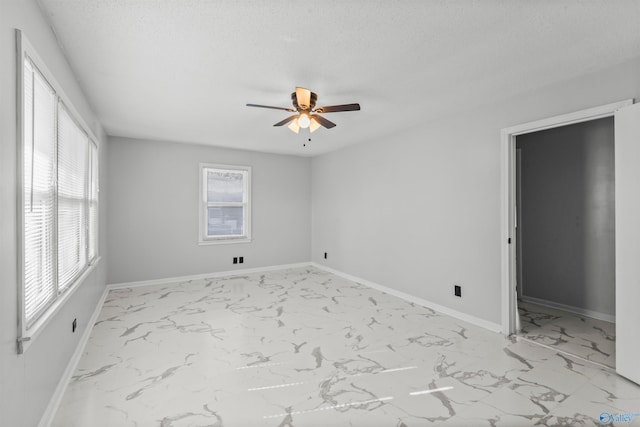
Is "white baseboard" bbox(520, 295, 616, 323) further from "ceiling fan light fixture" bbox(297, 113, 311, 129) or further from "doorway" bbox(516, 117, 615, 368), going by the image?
"ceiling fan light fixture" bbox(297, 113, 311, 129)

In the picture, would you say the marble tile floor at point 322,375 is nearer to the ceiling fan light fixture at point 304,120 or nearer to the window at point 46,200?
the window at point 46,200

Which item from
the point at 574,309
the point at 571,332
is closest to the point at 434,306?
the point at 571,332

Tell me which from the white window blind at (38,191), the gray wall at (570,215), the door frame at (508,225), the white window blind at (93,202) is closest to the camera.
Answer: the white window blind at (38,191)

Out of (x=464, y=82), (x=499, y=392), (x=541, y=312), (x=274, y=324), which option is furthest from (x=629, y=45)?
(x=274, y=324)

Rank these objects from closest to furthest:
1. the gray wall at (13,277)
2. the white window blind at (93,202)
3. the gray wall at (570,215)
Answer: the gray wall at (13,277) < the white window blind at (93,202) < the gray wall at (570,215)

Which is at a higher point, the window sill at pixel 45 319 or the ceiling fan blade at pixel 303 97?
the ceiling fan blade at pixel 303 97

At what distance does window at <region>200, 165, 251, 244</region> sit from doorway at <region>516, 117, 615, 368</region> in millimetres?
4565

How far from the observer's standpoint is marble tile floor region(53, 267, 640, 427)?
1.93 meters

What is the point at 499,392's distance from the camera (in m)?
2.16

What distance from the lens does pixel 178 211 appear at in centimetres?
541

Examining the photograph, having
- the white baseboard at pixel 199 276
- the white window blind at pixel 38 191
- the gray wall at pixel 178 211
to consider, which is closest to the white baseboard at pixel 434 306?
the white baseboard at pixel 199 276

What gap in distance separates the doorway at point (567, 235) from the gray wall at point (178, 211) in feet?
13.3

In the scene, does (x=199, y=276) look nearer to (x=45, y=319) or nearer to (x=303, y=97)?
(x=45, y=319)

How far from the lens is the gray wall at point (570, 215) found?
3.59 m
